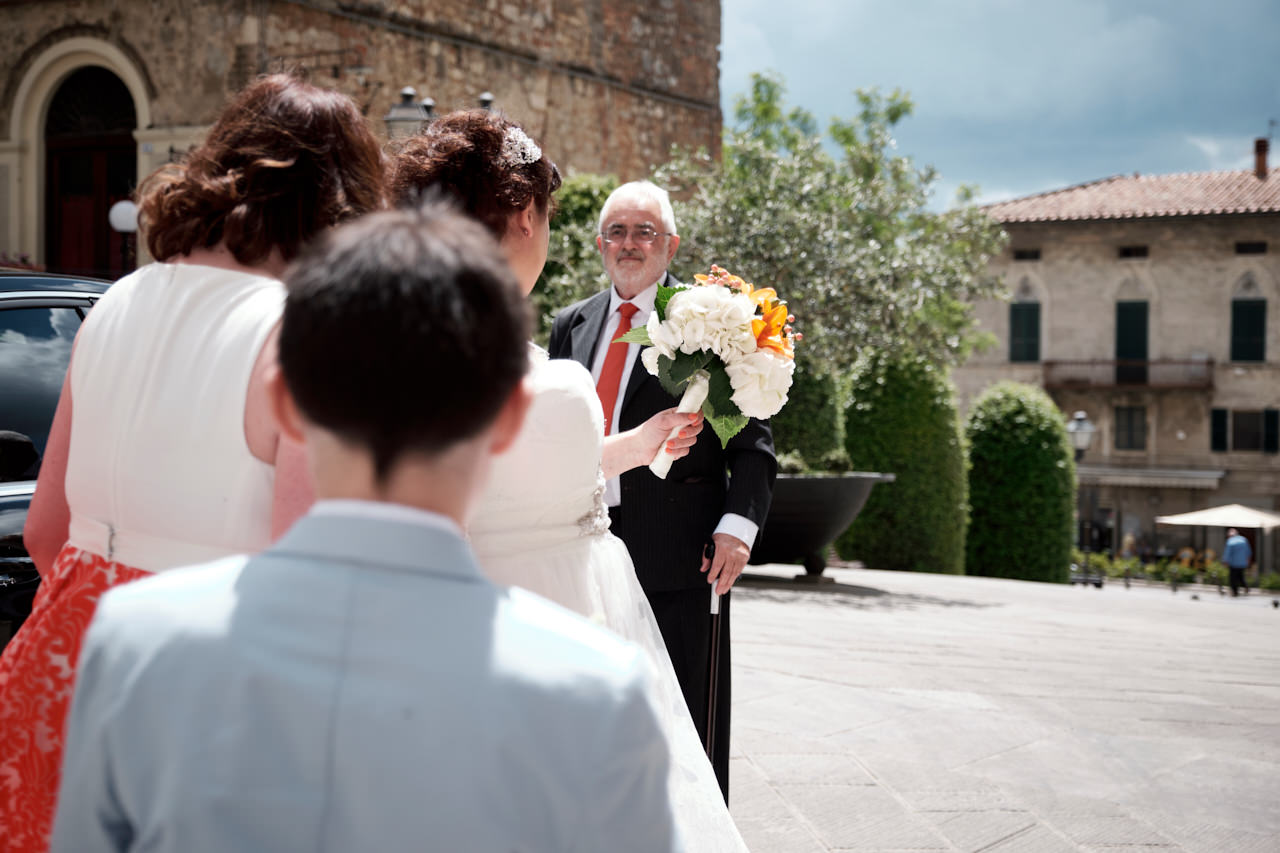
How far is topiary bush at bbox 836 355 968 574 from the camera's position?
18609mm

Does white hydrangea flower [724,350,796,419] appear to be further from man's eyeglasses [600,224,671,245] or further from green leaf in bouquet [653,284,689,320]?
man's eyeglasses [600,224,671,245]

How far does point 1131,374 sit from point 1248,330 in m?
3.53

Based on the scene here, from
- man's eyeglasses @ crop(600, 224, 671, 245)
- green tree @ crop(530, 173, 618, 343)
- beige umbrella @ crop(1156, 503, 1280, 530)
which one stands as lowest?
beige umbrella @ crop(1156, 503, 1280, 530)

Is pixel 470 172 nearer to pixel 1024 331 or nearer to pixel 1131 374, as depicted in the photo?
pixel 1024 331

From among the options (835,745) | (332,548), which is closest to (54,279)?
(332,548)

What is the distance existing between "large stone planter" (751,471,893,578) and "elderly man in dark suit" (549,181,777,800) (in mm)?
8126

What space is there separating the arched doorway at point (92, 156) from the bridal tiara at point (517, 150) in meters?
14.4

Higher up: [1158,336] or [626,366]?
[1158,336]

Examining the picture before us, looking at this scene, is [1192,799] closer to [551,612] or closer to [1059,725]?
[1059,725]

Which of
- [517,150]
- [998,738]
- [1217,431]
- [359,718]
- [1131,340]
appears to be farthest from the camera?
[1131,340]

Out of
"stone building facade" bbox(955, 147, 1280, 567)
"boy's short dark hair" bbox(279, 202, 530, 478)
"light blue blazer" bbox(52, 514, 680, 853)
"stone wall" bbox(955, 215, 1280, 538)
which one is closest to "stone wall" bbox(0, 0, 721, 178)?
"boy's short dark hair" bbox(279, 202, 530, 478)

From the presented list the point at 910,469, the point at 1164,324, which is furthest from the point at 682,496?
the point at 1164,324

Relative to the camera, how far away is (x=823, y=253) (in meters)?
13.0

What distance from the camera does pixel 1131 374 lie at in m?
35.8
